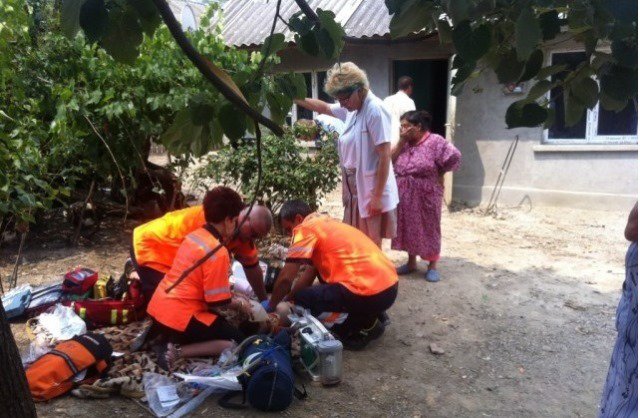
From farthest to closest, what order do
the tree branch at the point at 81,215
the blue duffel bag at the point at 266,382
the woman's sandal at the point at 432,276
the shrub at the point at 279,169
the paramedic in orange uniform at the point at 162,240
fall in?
the tree branch at the point at 81,215 → the shrub at the point at 279,169 → the woman's sandal at the point at 432,276 → the paramedic in orange uniform at the point at 162,240 → the blue duffel bag at the point at 266,382

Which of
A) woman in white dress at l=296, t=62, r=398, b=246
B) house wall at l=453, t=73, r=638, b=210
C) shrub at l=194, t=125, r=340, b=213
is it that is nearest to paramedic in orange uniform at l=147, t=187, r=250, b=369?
woman in white dress at l=296, t=62, r=398, b=246

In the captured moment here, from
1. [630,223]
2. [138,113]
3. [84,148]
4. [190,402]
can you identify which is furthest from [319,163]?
[630,223]

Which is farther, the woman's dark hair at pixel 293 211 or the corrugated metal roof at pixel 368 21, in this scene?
the corrugated metal roof at pixel 368 21

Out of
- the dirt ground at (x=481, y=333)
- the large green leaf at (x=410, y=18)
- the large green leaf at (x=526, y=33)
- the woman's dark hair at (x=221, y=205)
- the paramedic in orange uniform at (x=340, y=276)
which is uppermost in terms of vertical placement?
the large green leaf at (x=410, y=18)

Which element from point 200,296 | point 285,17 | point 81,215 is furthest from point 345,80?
point 285,17

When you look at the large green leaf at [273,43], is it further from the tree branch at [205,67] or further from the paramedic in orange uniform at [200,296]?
the paramedic in orange uniform at [200,296]

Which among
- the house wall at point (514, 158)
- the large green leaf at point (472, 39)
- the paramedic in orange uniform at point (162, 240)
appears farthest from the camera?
the house wall at point (514, 158)

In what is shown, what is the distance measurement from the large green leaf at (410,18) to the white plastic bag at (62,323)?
294 cm

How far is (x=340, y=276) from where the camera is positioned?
3.58 metres

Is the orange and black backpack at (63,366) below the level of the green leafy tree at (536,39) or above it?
below

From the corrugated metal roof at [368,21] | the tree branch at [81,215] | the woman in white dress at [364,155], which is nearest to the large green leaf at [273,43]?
the woman in white dress at [364,155]

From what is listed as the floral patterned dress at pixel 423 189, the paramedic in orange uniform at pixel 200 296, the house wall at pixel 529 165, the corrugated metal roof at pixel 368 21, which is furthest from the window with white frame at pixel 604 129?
the paramedic in orange uniform at pixel 200 296

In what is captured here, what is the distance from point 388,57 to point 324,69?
1093 millimetres

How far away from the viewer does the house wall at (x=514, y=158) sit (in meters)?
7.39
